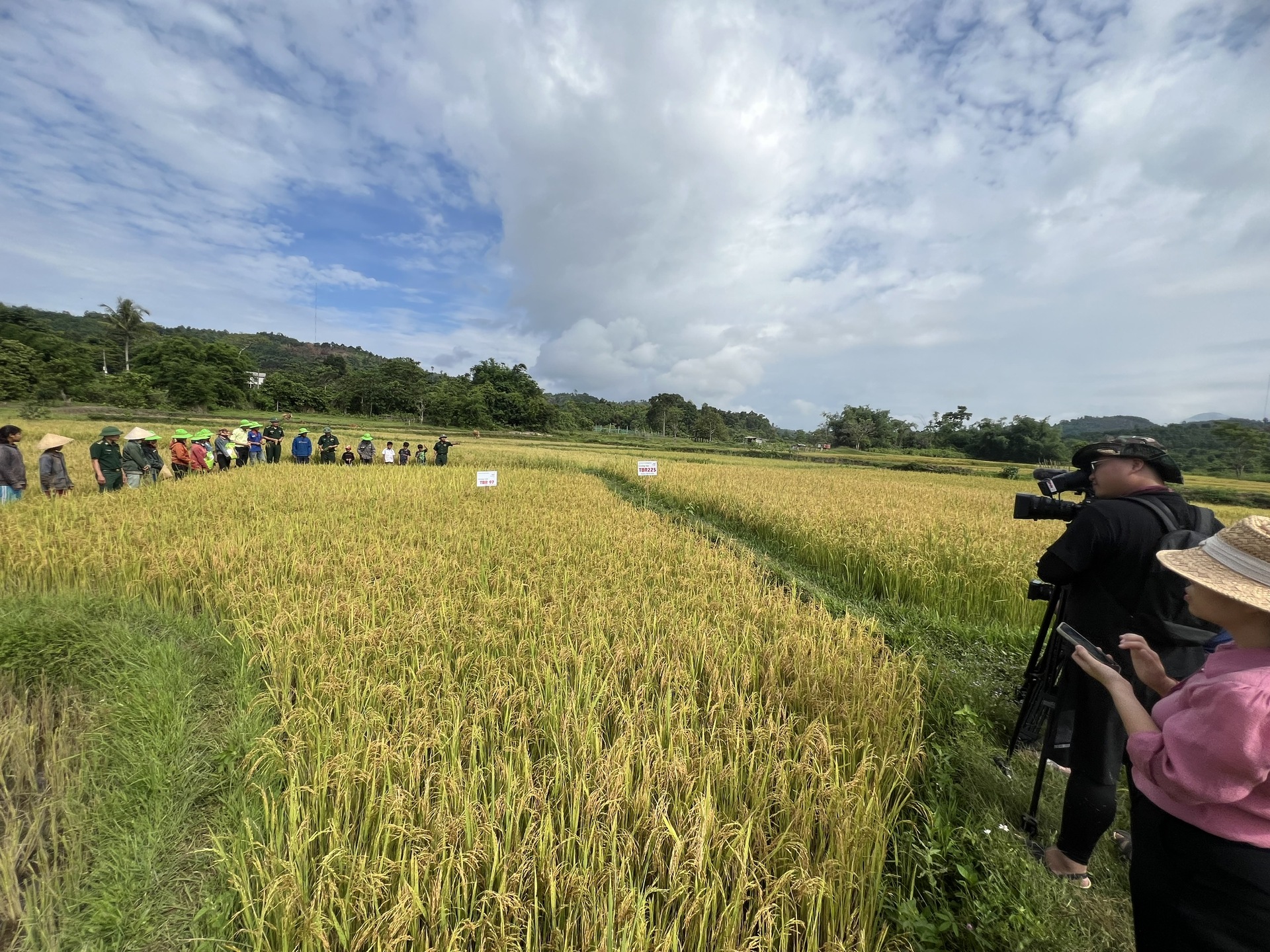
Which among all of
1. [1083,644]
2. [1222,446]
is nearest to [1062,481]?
[1083,644]

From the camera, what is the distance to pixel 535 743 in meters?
2.55

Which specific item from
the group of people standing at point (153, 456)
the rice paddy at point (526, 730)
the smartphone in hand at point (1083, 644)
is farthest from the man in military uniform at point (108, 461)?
the smartphone in hand at point (1083, 644)

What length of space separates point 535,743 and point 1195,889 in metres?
2.43

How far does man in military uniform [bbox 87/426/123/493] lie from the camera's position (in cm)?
786

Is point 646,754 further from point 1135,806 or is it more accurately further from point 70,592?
point 70,592

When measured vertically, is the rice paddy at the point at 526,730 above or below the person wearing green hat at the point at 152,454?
below

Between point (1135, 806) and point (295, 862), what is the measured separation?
2.92 m

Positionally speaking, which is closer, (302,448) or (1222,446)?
(302,448)

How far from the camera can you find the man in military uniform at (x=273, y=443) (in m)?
14.4

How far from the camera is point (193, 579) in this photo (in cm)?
430

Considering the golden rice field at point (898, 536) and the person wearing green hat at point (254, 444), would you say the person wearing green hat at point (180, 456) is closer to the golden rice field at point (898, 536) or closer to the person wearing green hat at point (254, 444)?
the person wearing green hat at point (254, 444)

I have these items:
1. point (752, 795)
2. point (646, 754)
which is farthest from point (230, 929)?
point (752, 795)

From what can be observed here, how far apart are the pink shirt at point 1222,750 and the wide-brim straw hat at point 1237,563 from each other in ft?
0.58

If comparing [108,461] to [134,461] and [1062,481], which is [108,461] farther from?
[1062,481]
